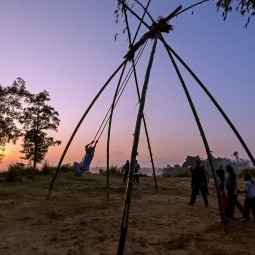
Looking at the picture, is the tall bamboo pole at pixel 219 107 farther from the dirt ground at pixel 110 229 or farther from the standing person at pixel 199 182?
the standing person at pixel 199 182

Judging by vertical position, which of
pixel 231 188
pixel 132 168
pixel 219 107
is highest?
pixel 219 107

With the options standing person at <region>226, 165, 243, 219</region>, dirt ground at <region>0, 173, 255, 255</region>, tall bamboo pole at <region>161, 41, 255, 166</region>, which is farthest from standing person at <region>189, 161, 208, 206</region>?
tall bamboo pole at <region>161, 41, 255, 166</region>

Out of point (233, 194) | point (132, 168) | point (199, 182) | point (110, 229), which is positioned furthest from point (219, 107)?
point (199, 182)

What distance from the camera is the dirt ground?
731 centimetres

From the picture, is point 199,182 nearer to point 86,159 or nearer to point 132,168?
point 86,159

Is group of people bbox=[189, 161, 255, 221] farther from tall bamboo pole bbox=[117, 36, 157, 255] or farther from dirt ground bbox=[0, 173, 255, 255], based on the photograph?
tall bamboo pole bbox=[117, 36, 157, 255]

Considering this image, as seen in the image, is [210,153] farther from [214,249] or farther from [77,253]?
[77,253]

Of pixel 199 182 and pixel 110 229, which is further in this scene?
pixel 199 182

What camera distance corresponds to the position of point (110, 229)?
352 inches

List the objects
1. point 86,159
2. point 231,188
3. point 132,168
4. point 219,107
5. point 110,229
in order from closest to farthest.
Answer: point 132,168
point 110,229
point 219,107
point 231,188
point 86,159

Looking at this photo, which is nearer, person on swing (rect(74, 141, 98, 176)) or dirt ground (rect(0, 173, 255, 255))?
dirt ground (rect(0, 173, 255, 255))

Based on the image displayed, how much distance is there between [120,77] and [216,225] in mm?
5478

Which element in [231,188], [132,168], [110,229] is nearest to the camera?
[132,168]

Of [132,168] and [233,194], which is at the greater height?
[132,168]
